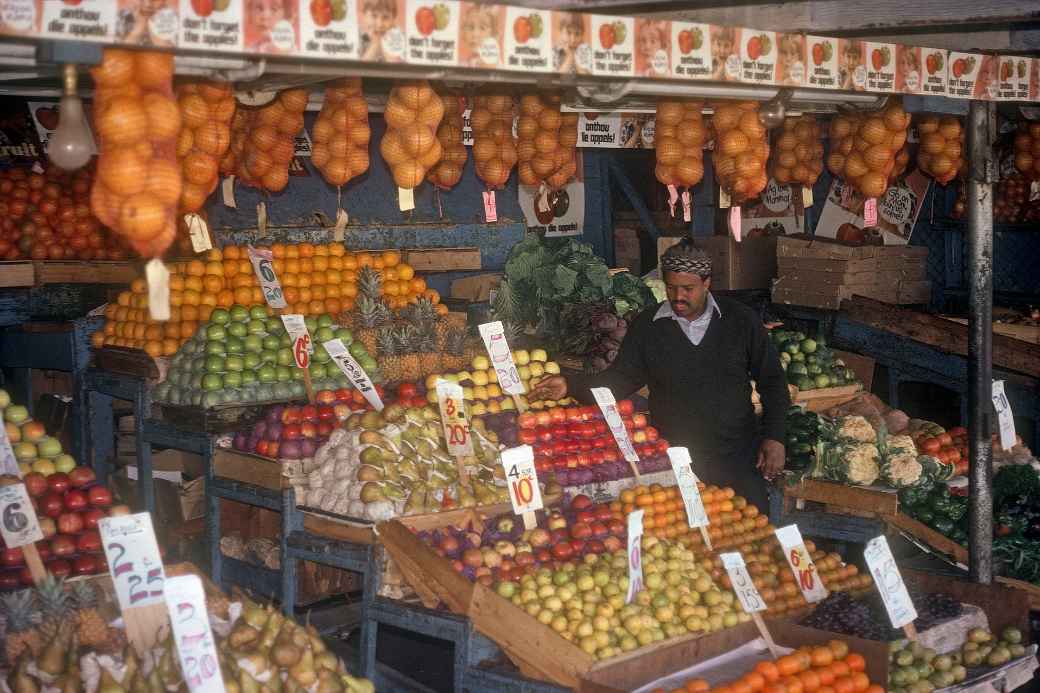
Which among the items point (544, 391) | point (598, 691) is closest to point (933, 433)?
point (544, 391)

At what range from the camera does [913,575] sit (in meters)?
5.18

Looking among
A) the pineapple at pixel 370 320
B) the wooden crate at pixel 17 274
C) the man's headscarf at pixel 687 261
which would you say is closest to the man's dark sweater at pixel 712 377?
the man's headscarf at pixel 687 261

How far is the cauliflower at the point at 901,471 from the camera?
5.97 metres

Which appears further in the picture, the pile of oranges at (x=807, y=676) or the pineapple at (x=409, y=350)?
the pineapple at (x=409, y=350)

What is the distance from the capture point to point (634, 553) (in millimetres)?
4164

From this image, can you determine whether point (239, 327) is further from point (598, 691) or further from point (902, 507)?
point (902, 507)

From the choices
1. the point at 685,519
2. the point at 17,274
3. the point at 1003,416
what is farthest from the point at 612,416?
the point at 17,274

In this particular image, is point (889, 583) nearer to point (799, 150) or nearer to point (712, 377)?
point (712, 377)

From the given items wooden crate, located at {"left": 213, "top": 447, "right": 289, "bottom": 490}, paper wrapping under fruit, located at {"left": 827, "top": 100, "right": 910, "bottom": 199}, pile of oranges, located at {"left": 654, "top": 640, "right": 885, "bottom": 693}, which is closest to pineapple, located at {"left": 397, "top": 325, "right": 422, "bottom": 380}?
wooden crate, located at {"left": 213, "top": 447, "right": 289, "bottom": 490}

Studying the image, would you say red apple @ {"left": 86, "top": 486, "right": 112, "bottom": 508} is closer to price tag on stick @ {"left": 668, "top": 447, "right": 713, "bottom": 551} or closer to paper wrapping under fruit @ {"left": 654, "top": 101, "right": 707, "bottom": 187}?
price tag on stick @ {"left": 668, "top": 447, "right": 713, "bottom": 551}

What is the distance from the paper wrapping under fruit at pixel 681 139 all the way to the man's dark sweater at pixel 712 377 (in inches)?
29.4

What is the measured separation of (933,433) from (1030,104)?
86.3 inches

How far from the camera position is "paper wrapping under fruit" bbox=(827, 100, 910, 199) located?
571 centimetres

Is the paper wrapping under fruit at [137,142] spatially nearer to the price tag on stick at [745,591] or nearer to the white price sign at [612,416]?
the price tag on stick at [745,591]
